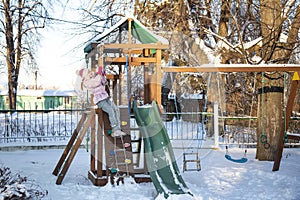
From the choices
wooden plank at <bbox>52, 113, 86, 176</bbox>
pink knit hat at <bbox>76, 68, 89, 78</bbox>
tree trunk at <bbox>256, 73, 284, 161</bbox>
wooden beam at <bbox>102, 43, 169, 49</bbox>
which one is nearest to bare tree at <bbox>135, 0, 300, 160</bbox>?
tree trunk at <bbox>256, 73, 284, 161</bbox>

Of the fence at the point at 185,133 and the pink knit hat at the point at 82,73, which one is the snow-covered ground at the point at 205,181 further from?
the fence at the point at 185,133

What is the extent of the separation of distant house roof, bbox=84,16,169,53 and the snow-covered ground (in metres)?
2.49

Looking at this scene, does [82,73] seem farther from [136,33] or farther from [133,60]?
[136,33]

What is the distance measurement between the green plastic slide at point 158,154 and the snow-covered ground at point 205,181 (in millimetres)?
222

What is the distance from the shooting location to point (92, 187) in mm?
6160

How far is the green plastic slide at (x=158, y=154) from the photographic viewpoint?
561 cm

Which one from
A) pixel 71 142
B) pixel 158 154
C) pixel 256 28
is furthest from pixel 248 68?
pixel 256 28

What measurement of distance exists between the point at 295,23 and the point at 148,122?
4.44 metres

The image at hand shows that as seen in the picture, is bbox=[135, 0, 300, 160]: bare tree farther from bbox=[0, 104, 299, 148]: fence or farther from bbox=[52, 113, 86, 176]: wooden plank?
bbox=[52, 113, 86, 176]: wooden plank

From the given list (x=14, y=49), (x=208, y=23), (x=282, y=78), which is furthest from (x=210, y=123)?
(x=14, y=49)

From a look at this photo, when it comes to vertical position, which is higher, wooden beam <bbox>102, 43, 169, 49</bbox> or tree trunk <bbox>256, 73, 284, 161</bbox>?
wooden beam <bbox>102, 43, 169, 49</bbox>

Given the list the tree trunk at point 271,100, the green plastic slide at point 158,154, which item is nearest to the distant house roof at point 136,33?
the green plastic slide at point 158,154

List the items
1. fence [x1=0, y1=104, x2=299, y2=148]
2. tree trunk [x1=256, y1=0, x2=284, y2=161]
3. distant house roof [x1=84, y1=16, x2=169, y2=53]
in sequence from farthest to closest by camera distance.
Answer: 1. fence [x1=0, y1=104, x2=299, y2=148]
2. tree trunk [x1=256, y1=0, x2=284, y2=161]
3. distant house roof [x1=84, y1=16, x2=169, y2=53]

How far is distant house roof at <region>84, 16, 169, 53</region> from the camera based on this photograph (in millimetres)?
6633
